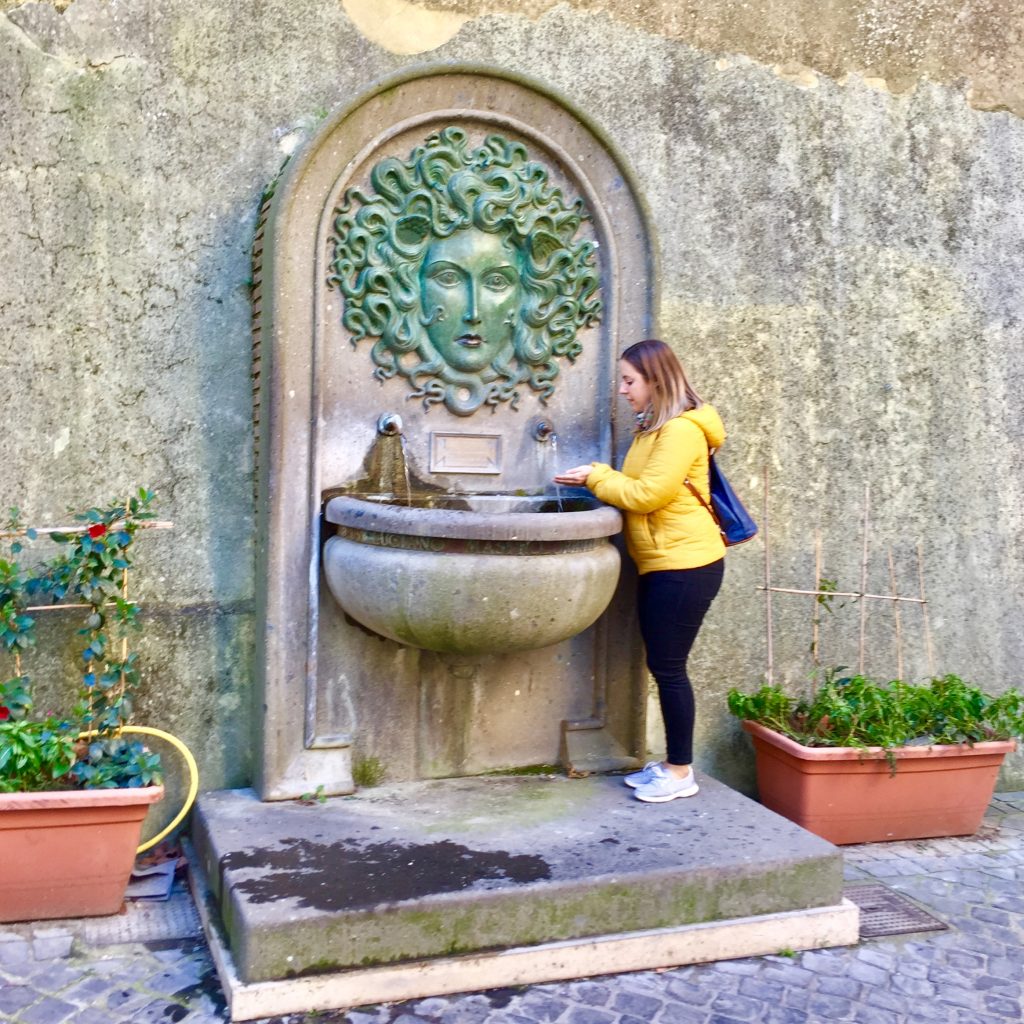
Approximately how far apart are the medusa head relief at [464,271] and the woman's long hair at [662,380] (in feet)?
1.23

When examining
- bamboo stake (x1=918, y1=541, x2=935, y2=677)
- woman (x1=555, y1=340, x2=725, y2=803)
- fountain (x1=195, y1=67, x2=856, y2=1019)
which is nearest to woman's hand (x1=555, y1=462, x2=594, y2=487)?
woman (x1=555, y1=340, x2=725, y2=803)

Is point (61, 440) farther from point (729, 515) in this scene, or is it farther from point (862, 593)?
point (862, 593)

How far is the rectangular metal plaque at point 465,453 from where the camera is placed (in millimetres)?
3699

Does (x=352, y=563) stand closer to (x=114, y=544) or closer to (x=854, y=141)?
(x=114, y=544)

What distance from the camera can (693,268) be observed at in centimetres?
421

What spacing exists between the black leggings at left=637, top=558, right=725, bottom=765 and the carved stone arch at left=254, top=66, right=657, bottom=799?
2.04 ft

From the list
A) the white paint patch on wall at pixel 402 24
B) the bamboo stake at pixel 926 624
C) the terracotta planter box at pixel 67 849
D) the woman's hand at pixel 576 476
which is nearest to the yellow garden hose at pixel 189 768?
the terracotta planter box at pixel 67 849

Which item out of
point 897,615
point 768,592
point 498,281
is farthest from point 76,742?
point 897,615

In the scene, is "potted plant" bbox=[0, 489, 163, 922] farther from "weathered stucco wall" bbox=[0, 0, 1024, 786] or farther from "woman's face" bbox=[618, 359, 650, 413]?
"woman's face" bbox=[618, 359, 650, 413]

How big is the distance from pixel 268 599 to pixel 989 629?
312 cm

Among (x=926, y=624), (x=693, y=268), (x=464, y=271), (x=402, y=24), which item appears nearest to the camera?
(x=464, y=271)

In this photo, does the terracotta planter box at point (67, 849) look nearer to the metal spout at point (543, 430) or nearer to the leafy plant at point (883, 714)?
the metal spout at point (543, 430)

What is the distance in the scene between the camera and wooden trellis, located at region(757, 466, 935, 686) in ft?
14.1

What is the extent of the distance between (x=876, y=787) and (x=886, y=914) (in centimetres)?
Result: 64
